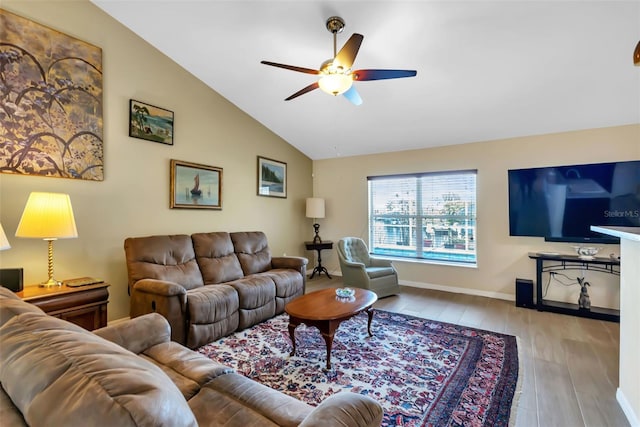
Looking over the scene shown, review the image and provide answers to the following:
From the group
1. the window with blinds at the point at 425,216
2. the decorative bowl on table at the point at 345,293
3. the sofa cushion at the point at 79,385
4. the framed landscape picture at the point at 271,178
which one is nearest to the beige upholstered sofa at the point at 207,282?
the decorative bowl on table at the point at 345,293

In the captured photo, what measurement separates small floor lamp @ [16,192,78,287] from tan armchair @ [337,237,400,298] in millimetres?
3057

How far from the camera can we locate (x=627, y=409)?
1.77 meters

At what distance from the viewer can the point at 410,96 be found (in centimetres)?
367

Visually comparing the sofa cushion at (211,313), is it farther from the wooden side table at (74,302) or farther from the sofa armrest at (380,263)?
the sofa armrest at (380,263)

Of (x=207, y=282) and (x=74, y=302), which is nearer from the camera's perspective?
(x=74, y=302)

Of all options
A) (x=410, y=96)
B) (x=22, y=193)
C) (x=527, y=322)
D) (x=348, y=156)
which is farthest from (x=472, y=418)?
(x=348, y=156)

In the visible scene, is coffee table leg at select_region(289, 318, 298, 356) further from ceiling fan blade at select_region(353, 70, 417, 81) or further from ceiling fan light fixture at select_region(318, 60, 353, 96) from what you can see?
ceiling fan blade at select_region(353, 70, 417, 81)

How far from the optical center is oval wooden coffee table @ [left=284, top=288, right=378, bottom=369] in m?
2.32

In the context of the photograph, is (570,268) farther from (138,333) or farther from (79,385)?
(79,385)

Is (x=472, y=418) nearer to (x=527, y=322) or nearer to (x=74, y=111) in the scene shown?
(x=527, y=322)

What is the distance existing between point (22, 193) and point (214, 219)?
1.95 metres

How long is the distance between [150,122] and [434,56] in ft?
10.4

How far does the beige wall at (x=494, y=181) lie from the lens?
3654mm

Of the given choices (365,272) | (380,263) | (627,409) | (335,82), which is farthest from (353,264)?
(627,409)
